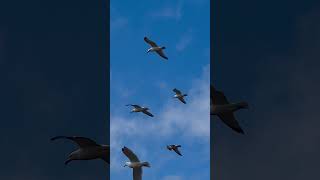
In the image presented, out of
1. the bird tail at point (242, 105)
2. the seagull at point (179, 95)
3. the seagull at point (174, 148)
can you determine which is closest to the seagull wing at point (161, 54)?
the seagull at point (179, 95)

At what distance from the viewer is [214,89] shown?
52.2 ft

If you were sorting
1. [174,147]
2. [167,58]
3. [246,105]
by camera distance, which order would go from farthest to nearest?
[246,105] → [167,58] → [174,147]

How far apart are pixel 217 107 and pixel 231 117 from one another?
0.60 m

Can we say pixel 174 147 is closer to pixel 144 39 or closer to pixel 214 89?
pixel 144 39

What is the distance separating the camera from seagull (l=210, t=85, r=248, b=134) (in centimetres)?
1600
